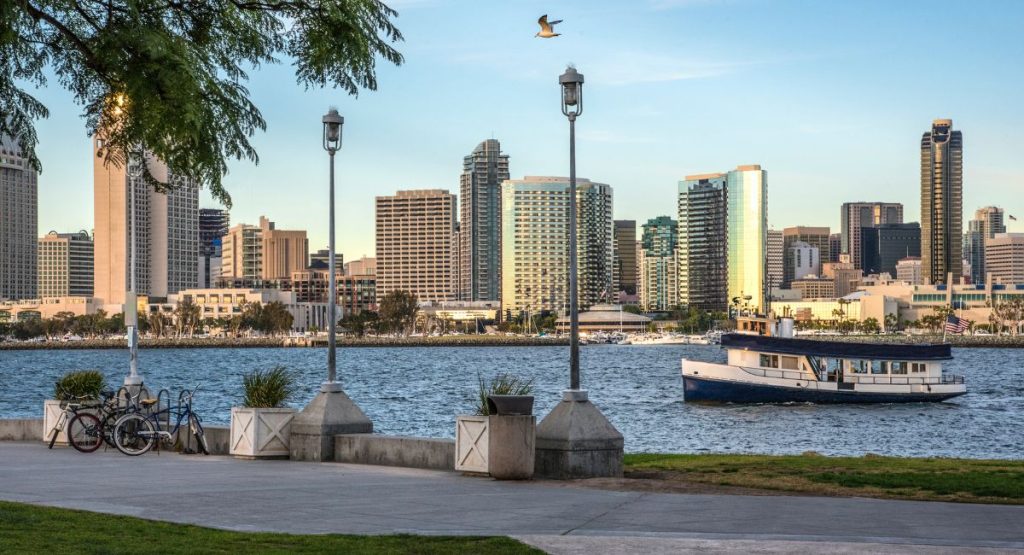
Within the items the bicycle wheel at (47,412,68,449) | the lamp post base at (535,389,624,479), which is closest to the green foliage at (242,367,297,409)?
the bicycle wheel at (47,412,68,449)

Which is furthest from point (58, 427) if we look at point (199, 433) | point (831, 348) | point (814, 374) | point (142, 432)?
point (831, 348)

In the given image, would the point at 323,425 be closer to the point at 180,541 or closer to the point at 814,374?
the point at 180,541

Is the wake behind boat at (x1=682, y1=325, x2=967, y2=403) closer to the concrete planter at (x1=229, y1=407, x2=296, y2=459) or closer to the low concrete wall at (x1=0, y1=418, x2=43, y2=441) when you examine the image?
the low concrete wall at (x1=0, y1=418, x2=43, y2=441)

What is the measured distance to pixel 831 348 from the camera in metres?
84.4

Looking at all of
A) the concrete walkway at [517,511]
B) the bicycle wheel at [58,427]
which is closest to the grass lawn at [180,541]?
the concrete walkway at [517,511]

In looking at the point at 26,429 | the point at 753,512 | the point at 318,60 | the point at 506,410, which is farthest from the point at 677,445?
the point at 318,60

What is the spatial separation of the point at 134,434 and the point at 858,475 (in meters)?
14.2

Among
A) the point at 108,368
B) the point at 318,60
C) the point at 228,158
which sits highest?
the point at 318,60

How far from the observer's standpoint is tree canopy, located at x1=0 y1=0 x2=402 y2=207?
11.8 metres

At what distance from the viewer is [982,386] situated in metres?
123

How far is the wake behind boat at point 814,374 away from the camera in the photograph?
83.1 m

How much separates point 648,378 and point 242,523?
123m

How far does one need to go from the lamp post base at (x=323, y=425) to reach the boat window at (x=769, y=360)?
6257 centimetres

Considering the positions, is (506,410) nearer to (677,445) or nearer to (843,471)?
(843,471)
